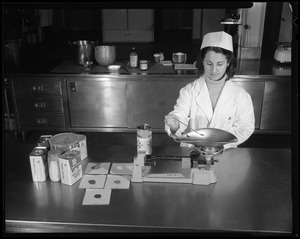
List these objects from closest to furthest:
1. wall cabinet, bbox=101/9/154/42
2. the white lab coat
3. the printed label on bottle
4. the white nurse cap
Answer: the white nurse cap
the white lab coat
the printed label on bottle
wall cabinet, bbox=101/9/154/42

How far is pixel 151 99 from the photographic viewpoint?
136 inches

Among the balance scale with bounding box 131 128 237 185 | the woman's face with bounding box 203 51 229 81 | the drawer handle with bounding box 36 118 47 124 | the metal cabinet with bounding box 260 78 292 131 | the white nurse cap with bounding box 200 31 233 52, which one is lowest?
the drawer handle with bounding box 36 118 47 124

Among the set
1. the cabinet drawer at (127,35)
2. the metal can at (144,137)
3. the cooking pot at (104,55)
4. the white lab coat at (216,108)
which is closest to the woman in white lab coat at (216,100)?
the white lab coat at (216,108)

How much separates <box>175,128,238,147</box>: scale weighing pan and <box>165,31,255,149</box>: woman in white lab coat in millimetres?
523

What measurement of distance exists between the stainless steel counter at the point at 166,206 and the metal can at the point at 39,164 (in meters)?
0.03

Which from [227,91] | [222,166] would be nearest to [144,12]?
[227,91]

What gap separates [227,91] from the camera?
85.3 inches

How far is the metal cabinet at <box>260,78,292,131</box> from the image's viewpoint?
3.31 metres

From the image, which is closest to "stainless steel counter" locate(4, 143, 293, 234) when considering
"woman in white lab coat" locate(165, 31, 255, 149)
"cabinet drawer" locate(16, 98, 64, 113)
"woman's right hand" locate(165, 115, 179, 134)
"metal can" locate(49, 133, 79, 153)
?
"metal can" locate(49, 133, 79, 153)

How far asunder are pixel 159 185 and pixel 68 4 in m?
1.03

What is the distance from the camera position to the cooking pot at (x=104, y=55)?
3490mm

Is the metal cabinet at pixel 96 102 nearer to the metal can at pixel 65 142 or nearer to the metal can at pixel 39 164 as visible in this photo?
the metal can at pixel 65 142

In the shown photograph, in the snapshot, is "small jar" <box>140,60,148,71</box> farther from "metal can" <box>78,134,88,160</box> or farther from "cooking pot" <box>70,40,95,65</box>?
"metal can" <box>78,134,88,160</box>

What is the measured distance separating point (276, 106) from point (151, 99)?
1332 mm
